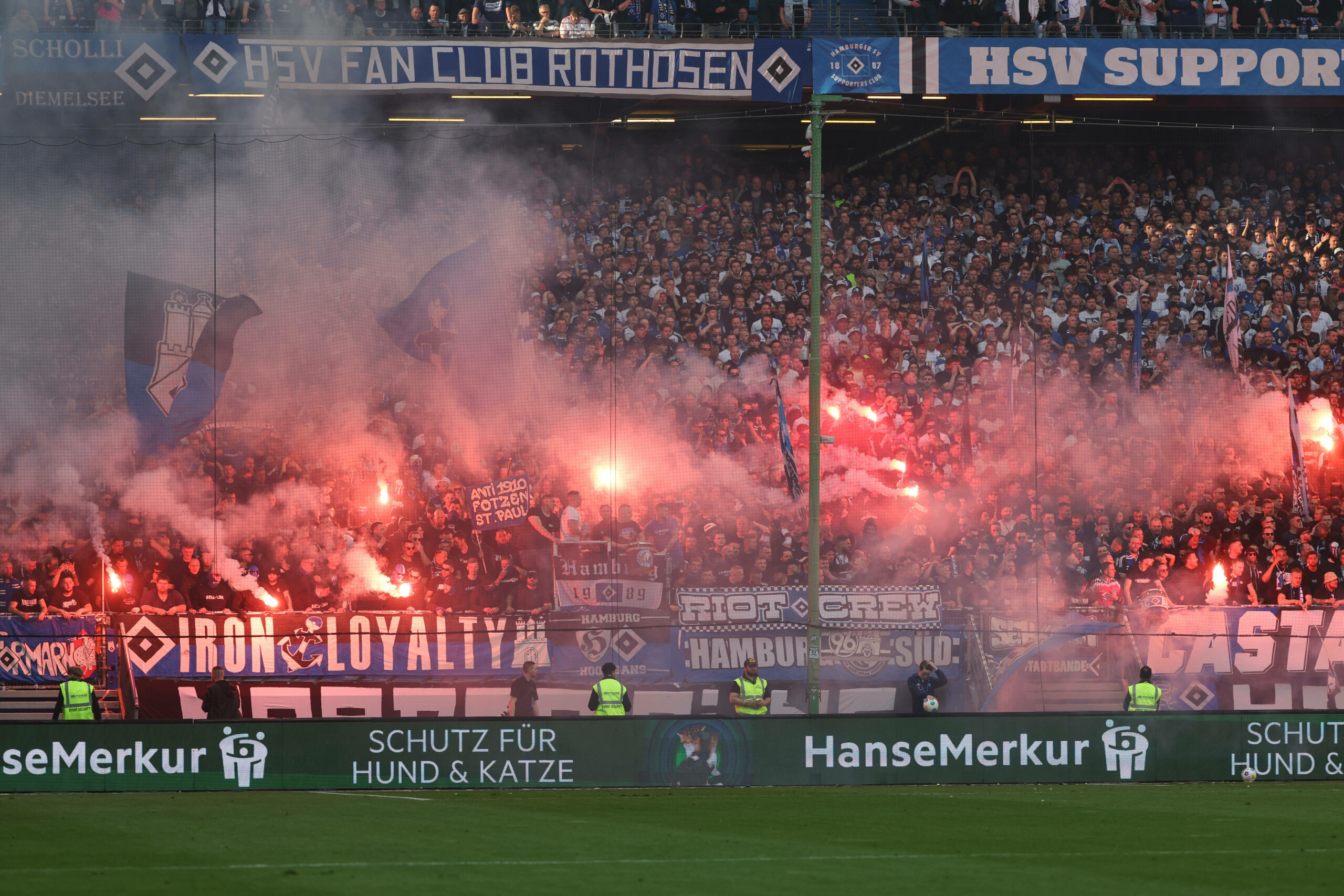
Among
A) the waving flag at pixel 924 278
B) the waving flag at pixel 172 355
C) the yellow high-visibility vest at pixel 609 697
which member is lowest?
the yellow high-visibility vest at pixel 609 697

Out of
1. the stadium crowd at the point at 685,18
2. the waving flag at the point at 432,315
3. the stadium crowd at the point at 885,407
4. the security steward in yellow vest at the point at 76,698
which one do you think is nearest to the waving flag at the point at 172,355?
the stadium crowd at the point at 885,407

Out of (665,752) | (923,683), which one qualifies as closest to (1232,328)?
(923,683)

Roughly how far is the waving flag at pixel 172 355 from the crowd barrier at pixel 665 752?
5438mm

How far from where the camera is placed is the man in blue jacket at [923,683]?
16859mm

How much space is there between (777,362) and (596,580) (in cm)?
402

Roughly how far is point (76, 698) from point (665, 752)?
567 centimetres

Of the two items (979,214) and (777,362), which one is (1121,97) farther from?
(777,362)

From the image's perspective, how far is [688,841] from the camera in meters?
10.7

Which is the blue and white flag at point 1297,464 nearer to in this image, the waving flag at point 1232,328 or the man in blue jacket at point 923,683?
the waving flag at point 1232,328

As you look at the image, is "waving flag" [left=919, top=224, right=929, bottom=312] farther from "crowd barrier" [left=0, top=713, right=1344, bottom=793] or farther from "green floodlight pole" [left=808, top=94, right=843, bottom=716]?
"crowd barrier" [left=0, top=713, right=1344, bottom=793]

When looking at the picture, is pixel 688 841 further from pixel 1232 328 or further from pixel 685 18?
pixel 685 18

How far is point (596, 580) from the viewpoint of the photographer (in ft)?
58.2

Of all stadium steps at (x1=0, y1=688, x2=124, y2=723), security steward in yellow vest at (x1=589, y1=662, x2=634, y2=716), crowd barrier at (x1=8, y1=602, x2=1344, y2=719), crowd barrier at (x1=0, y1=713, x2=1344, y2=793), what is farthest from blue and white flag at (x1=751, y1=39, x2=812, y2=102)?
stadium steps at (x1=0, y1=688, x2=124, y2=723)

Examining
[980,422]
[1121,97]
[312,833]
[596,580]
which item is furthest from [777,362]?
[312,833]
